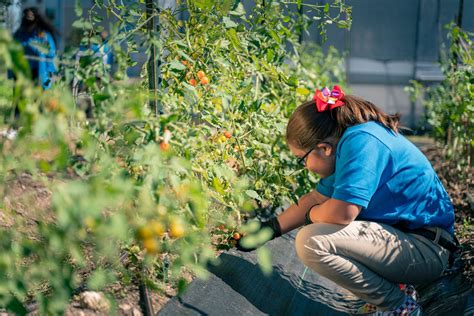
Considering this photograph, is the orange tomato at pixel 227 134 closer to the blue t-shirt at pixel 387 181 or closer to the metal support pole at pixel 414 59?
the blue t-shirt at pixel 387 181

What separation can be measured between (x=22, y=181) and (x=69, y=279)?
3.03 metres

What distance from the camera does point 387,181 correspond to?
8.73 ft

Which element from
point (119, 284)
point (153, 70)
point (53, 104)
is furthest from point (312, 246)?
point (53, 104)

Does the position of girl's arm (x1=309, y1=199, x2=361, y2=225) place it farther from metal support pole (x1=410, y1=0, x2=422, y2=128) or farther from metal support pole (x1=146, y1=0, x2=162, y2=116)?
metal support pole (x1=410, y1=0, x2=422, y2=128)

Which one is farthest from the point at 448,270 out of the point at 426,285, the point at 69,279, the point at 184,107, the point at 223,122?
the point at 69,279

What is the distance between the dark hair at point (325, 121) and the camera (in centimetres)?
270

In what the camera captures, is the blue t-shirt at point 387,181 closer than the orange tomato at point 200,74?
Yes

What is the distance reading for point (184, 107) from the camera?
2510mm

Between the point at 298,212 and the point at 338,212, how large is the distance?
1.58 feet

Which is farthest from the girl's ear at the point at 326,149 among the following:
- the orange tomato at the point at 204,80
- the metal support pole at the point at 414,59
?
the metal support pole at the point at 414,59

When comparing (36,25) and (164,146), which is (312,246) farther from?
(36,25)

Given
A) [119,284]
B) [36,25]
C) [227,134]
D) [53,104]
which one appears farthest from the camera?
[36,25]

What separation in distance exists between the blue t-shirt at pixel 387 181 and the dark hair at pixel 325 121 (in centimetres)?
7

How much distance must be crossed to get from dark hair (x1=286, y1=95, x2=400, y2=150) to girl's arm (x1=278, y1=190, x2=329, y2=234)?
1.10 ft
